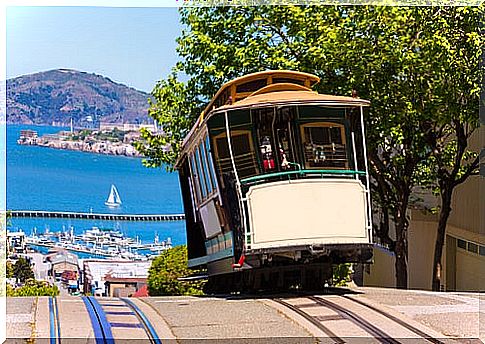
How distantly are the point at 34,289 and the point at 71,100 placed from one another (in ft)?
10.4

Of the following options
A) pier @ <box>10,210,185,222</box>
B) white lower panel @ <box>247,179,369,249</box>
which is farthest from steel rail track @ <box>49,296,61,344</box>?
pier @ <box>10,210,185,222</box>

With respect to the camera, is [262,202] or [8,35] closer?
[262,202]

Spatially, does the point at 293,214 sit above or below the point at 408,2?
below

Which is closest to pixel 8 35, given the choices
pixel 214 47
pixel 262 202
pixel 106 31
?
pixel 106 31

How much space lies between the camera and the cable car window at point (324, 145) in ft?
30.7

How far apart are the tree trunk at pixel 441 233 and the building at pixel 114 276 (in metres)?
4.52

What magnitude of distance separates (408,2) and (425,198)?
447 cm

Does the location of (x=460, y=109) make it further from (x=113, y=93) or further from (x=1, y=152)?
(x=1, y=152)

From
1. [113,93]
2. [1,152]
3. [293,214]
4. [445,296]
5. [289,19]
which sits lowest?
[445,296]

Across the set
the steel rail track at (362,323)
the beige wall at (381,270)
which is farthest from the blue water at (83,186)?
the steel rail track at (362,323)

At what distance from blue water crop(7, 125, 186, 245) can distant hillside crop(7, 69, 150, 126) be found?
0.85 ft

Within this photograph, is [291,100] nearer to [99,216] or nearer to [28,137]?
[99,216]

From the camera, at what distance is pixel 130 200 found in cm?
1334

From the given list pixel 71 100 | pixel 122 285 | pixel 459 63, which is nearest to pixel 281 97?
pixel 459 63
